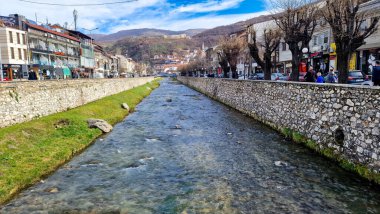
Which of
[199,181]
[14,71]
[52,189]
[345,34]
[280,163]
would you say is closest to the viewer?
[52,189]

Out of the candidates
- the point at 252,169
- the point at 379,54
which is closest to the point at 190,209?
the point at 252,169

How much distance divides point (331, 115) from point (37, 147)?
13.2m

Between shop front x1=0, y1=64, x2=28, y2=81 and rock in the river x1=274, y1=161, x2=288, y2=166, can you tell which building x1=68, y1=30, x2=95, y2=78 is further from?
rock in the river x1=274, y1=161, x2=288, y2=166

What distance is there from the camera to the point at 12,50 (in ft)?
206

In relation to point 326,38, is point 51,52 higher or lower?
higher

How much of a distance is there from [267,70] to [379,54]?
14.8 meters

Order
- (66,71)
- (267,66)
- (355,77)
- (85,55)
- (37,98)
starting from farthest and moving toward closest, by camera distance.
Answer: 1. (85,55)
2. (66,71)
3. (267,66)
4. (355,77)
5. (37,98)

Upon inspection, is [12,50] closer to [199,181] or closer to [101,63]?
[101,63]

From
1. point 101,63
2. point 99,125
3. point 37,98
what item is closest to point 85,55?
point 101,63

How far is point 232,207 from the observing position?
339 inches

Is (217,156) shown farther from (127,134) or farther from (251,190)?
(127,134)

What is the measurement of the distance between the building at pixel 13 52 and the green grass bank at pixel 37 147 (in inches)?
1863

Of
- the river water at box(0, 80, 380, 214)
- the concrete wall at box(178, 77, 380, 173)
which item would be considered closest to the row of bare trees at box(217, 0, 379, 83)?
the concrete wall at box(178, 77, 380, 173)

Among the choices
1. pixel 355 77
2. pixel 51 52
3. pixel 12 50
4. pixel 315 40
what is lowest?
pixel 355 77
